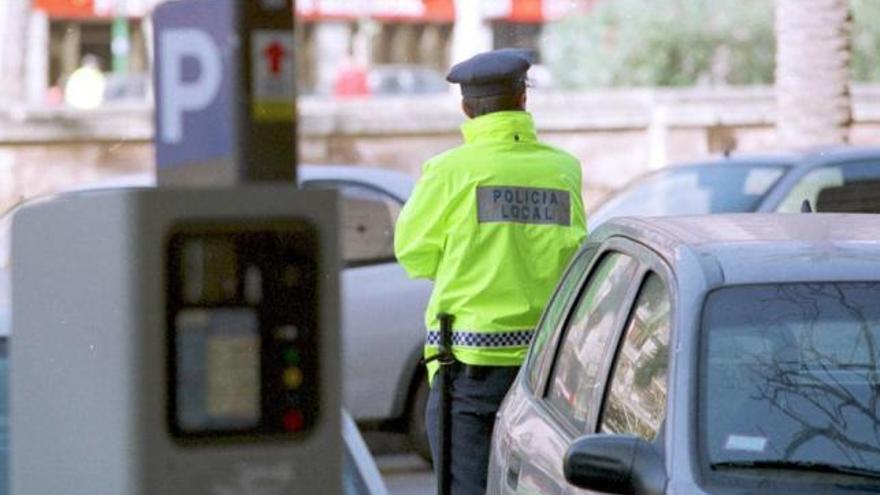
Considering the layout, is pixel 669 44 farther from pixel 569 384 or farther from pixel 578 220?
pixel 569 384

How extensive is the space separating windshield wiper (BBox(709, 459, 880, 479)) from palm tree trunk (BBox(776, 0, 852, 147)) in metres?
12.4

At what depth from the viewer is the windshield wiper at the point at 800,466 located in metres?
4.81

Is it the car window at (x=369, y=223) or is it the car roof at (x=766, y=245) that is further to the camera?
the car window at (x=369, y=223)

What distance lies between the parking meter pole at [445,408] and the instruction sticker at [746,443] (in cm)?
196

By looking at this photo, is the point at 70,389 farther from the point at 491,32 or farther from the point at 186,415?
the point at 491,32

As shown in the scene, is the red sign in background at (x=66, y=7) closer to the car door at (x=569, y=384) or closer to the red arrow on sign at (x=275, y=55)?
the car door at (x=569, y=384)

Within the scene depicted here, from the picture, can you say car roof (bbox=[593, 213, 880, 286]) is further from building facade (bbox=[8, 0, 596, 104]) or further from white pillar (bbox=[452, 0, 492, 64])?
building facade (bbox=[8, 0, 596, 104])

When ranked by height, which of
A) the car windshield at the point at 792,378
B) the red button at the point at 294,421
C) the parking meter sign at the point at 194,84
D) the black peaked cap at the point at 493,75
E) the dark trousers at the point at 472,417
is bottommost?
the dark trousers at the point at 472,417

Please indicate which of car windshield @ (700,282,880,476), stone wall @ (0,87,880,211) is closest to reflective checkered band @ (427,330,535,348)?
car windshield @ (700,282,880,476)

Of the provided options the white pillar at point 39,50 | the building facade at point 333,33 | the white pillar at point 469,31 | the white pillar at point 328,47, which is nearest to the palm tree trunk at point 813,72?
the white pillar at point 469,31

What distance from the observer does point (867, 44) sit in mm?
29672

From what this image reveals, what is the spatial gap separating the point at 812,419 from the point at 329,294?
2.42m

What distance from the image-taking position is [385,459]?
11523 millimetres

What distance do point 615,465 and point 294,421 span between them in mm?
2137
